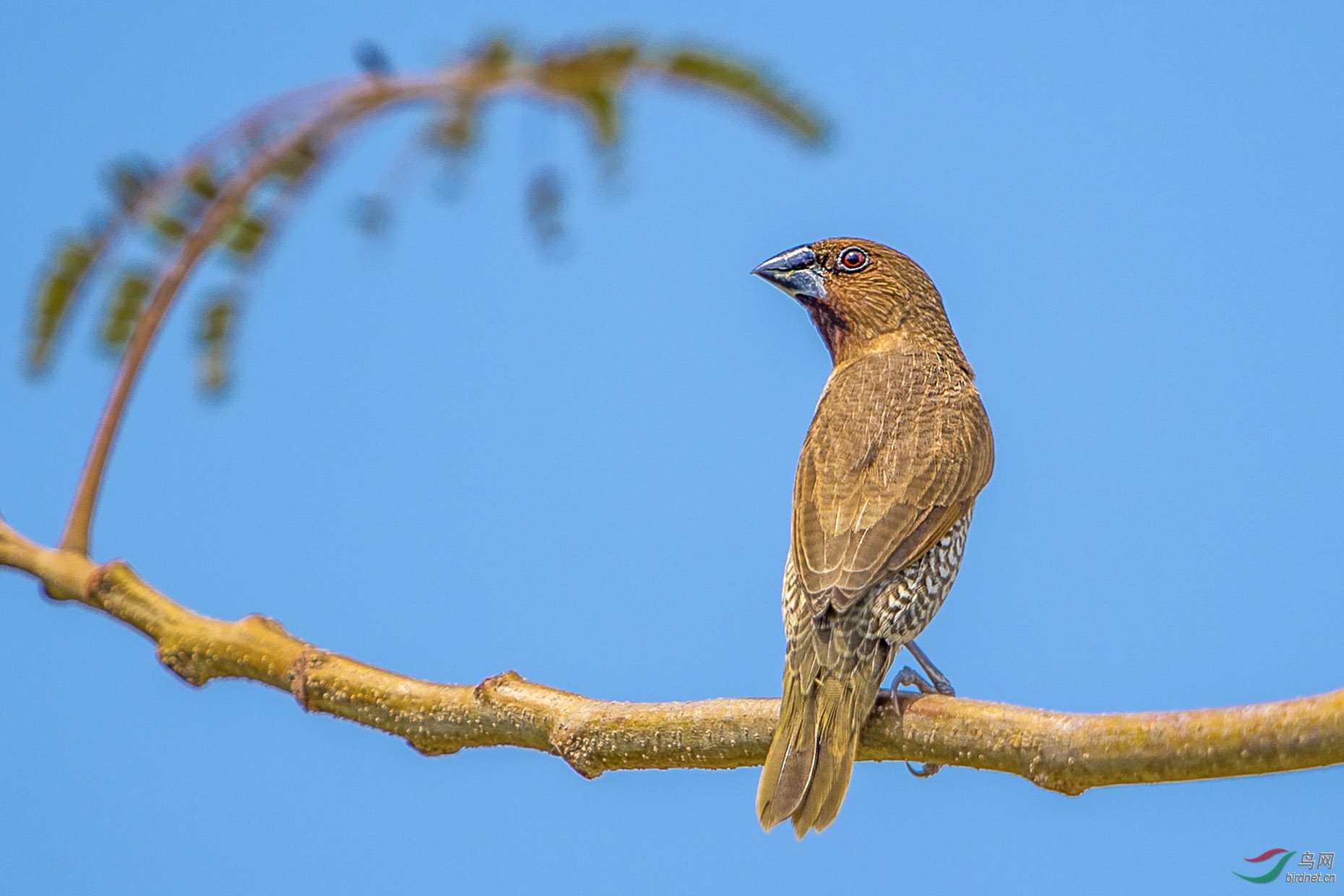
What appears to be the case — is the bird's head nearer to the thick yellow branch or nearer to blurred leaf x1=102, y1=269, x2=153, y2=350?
the thick yellow branch

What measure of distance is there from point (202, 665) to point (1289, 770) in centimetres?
258

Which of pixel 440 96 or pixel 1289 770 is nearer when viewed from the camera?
pixel 440 96

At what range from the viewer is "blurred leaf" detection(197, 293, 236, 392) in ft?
7.84

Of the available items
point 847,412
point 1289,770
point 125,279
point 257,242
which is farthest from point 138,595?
point 847,412

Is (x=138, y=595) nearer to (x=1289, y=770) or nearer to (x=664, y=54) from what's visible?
(x=664, y=54)

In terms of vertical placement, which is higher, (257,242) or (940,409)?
(940,409)

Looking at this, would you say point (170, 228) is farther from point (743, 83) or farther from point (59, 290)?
point (743, 83)

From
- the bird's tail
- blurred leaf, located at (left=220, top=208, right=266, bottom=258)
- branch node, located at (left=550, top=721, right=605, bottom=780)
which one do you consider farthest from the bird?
blurred leaf, located at (left=220, top=208, right=266, bottom=258)

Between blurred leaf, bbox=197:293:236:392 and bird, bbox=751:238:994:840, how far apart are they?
229 cm

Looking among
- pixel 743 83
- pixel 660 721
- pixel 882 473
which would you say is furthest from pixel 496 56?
pixel 882 473

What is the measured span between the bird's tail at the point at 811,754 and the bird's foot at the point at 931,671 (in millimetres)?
800

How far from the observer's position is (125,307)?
2471 mm

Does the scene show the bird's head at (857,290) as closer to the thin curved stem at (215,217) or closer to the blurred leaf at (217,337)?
the thin curved stem at (215,217)

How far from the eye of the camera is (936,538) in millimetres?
5340
